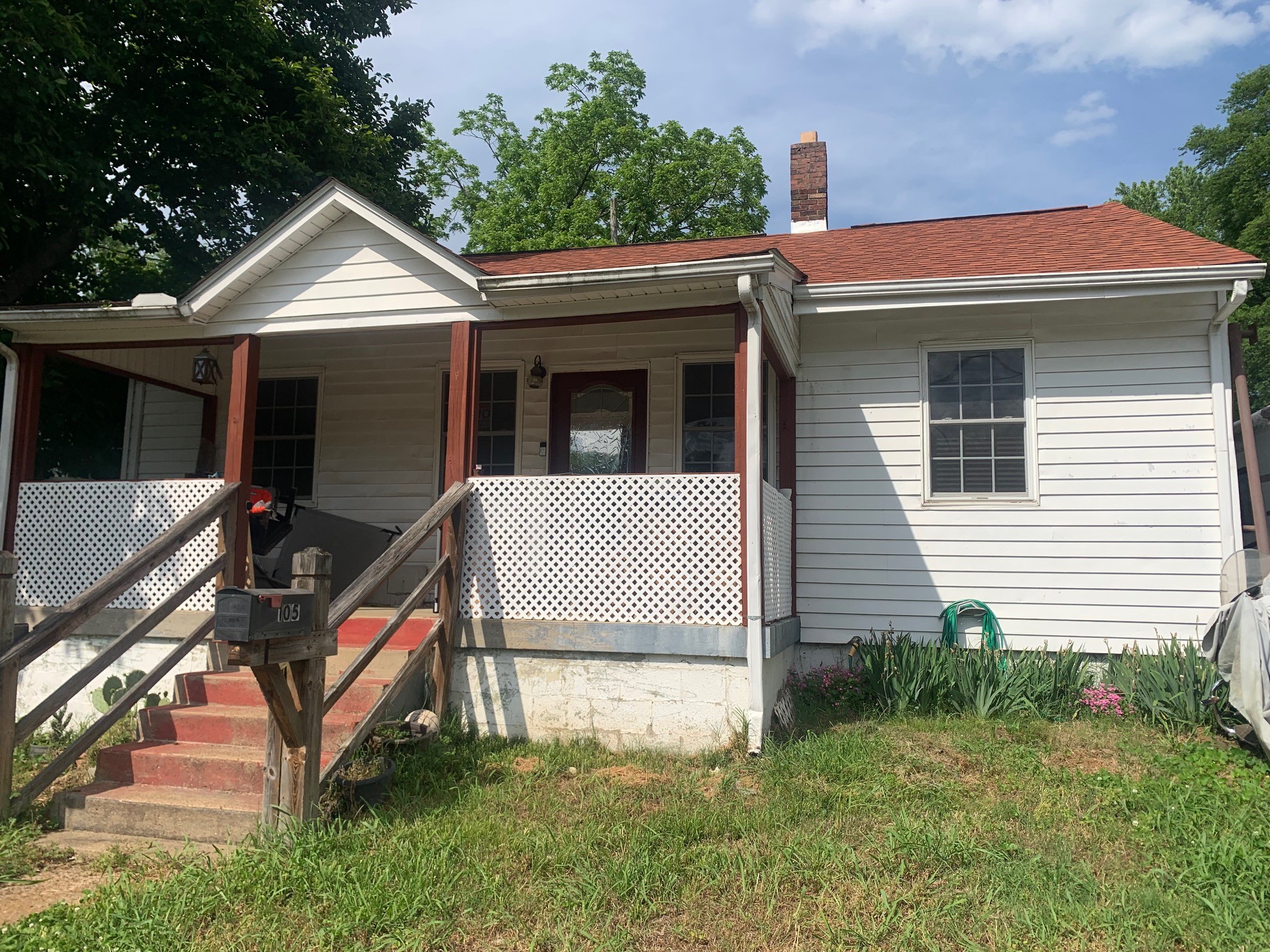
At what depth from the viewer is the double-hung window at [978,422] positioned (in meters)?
8.07

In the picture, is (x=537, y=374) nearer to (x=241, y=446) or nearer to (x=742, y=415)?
(x=241, y=446)

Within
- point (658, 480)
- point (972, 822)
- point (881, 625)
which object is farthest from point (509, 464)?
point (972, 822)

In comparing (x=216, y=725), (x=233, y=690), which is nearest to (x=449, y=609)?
(x=233, y=690)

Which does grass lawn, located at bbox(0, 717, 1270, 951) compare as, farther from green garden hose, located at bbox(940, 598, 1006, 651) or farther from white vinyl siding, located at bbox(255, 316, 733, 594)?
white vinyl siding, located at bbox(255, 316, 733, 594)

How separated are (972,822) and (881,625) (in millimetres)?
3467

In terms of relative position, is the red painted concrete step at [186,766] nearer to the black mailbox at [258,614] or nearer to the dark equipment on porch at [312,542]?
the black mailbox at [258,614]

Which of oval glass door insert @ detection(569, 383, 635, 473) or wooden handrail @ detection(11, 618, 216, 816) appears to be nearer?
wooden handrail @ detection(11, 618, 216, 816)

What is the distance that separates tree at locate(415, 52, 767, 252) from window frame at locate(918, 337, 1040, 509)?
18.2 metres

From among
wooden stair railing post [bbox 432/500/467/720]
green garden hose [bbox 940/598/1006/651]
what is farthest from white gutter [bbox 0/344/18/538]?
green garden hose [bbox 940/598/1006/651]

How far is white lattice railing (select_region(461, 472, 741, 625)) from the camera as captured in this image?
6.26m

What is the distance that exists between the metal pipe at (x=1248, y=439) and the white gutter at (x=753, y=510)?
160 inches

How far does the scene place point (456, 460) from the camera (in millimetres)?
6824

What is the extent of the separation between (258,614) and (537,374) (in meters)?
5.69

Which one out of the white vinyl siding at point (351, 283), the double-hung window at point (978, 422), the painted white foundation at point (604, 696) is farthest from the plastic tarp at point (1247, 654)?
the white vinyl siding at point (351, 283)
